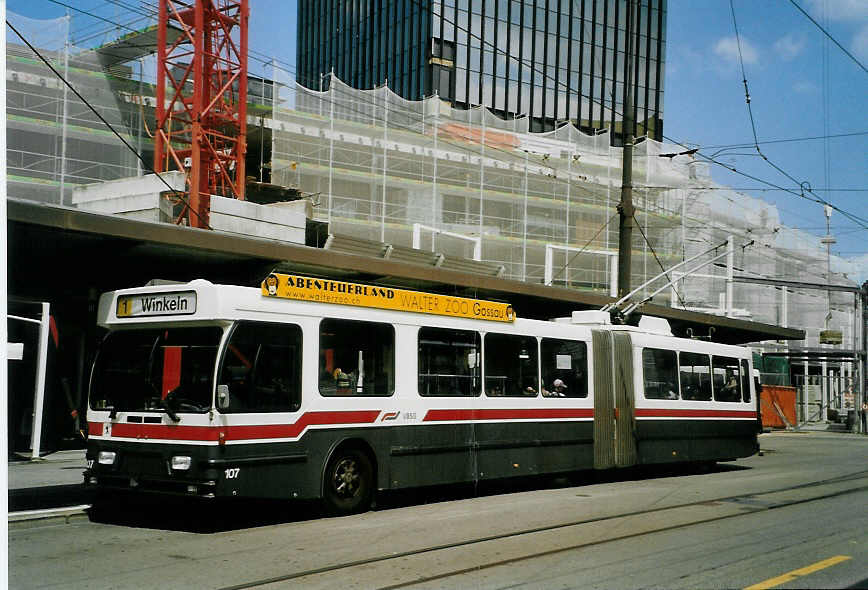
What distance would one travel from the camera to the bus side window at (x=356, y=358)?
11.6 meters

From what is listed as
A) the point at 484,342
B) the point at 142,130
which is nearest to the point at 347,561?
the point at 484,342

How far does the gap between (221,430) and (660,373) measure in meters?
9.69

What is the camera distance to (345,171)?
37.9 m

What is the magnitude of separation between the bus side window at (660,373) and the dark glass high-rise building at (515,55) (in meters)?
49.3

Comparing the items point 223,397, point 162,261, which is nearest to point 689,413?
point 162,261

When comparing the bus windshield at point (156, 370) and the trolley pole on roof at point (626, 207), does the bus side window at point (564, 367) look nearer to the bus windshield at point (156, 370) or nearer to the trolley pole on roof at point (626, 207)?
the trolley pole on roof at point (626, 207)

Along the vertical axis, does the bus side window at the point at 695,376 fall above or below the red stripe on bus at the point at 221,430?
above

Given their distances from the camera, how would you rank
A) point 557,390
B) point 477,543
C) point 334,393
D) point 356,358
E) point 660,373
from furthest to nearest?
point 660,373, point 557,390, point 356,358, point 334,393, point 477,543

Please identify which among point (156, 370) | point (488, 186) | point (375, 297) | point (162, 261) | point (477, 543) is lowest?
point (477, 543)

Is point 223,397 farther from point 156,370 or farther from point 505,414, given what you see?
point 505,414

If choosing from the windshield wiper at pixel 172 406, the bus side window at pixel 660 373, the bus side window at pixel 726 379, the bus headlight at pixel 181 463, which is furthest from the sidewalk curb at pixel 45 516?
the bus side window at pixel 726 379

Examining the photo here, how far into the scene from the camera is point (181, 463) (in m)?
10.3

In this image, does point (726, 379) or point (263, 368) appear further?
point (726, 379)

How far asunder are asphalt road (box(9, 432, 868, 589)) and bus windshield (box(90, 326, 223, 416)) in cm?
137
